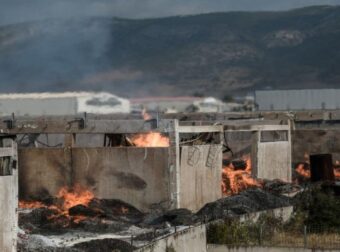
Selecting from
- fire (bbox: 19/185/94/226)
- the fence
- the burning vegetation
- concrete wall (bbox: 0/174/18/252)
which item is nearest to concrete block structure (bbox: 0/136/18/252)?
concrete wall (bbox: 0/174/18/252)

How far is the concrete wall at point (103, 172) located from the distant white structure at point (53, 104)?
34158mm

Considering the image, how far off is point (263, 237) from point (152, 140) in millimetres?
5106

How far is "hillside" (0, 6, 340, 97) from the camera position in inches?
5827

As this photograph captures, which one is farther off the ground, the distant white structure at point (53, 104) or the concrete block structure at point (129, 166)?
the distant white structure at point (53, 104)

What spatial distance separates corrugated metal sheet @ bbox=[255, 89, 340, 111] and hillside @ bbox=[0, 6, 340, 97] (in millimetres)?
69429

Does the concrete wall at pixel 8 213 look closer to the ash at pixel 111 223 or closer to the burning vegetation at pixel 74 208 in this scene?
the ash at pixel 111 223

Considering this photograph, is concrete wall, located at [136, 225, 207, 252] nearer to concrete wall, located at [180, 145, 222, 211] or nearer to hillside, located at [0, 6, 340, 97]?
concrete wall, located at [180, 145, 222, 211]

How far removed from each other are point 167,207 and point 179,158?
1.48 m

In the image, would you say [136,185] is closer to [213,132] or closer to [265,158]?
[213,132]

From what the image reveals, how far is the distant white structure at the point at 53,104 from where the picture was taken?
68500mm

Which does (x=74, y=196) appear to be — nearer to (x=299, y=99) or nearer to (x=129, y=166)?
(x=129, y=166)

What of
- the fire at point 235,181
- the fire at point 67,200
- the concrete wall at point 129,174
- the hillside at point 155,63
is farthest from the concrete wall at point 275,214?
the hillside at point 155,63

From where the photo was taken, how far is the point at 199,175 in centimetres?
2794

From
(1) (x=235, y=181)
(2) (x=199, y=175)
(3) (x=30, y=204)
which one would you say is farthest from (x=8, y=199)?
(1) (x=235, y=181)
